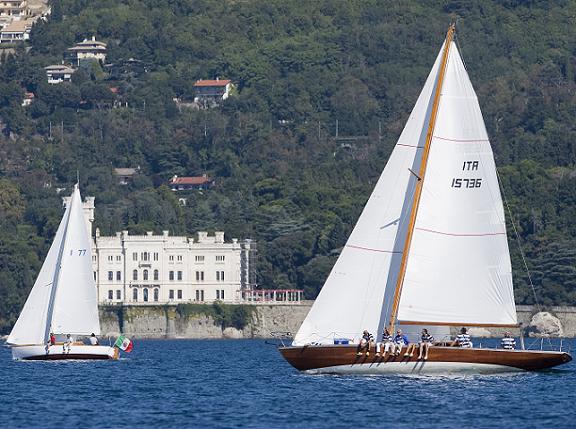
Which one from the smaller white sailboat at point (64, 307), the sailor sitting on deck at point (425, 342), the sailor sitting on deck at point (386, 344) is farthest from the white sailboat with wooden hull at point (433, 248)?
the smaller white sailboat at point (64, 307)

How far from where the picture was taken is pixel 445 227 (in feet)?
202

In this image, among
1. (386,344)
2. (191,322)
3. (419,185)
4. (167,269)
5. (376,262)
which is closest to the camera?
(386,344)

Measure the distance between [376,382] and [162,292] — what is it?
110 m

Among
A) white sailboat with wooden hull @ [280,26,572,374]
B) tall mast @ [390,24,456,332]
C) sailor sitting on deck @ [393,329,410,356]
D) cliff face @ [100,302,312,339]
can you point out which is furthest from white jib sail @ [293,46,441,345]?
cliff face @ [100,302,312,339]

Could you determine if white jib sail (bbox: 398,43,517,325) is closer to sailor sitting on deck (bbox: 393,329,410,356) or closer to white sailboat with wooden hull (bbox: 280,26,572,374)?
white sailboat with wooden hull (bbox: 280,26,572,374)

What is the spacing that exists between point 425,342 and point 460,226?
3.55 m

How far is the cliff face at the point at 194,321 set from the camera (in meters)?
161

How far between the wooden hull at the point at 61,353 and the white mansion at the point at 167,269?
279 feet

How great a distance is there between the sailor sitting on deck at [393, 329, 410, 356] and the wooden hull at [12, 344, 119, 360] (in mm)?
24506

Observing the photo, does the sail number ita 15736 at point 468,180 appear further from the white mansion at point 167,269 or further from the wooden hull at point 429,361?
the white mansion at point 167,269

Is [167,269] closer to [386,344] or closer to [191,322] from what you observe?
[191,322]

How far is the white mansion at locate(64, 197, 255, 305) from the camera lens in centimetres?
17075

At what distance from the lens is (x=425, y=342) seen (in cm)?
6159

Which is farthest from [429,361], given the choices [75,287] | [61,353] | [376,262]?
[75,287]
